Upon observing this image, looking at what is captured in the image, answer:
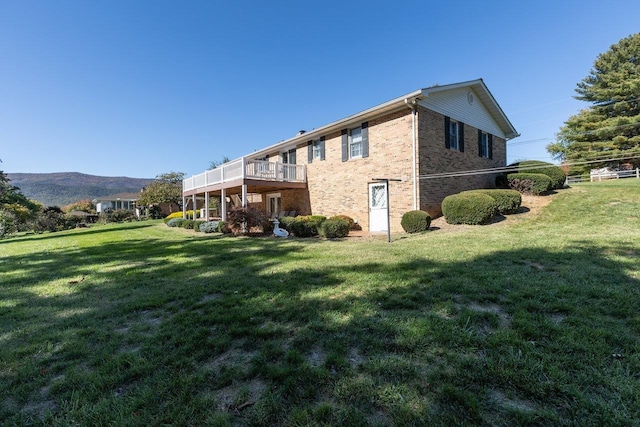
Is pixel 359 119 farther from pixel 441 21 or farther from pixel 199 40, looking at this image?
pixel 199 40

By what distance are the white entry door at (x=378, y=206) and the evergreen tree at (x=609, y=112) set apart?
22.7 meters

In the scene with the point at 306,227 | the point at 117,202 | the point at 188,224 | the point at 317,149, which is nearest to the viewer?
the point at 306,227

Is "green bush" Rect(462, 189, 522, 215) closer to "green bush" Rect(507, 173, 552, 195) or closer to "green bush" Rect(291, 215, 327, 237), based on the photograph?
"green bush" Rect(507, 173, 552, 195)

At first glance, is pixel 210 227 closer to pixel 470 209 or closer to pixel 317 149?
pixel 317 149

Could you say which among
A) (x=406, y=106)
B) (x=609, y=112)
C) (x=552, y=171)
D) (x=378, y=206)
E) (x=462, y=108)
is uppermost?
(x=609, y=112)

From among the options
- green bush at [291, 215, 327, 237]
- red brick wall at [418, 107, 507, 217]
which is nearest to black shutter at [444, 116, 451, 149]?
red brick wall at [418, 107, 507, 217]

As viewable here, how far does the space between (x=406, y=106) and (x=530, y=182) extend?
7.28 m

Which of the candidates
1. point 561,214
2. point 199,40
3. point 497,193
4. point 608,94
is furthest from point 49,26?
point 608,94

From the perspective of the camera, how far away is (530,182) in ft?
42.9

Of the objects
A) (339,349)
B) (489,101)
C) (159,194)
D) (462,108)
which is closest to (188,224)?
(462,108)

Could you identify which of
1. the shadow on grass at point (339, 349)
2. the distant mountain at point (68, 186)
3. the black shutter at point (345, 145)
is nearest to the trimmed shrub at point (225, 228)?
the black shutter at point (345, 145)

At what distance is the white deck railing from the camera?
14.0 meters

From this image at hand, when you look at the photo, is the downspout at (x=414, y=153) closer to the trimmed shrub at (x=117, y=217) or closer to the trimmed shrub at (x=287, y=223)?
the trimmed shrub at (x=287, y=223)

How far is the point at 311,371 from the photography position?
7.09 feet
